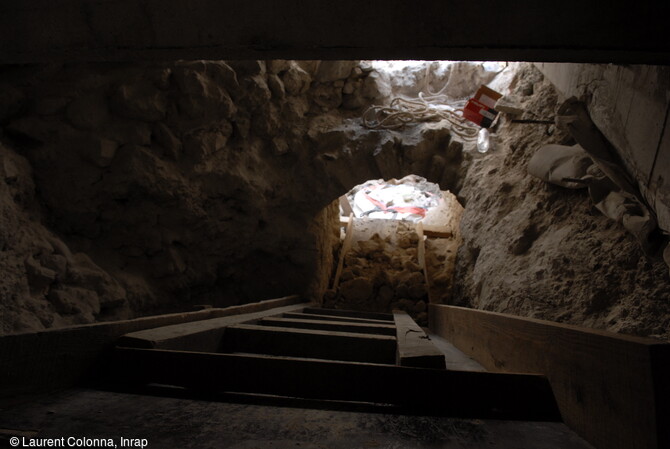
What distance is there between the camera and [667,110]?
1549 mm

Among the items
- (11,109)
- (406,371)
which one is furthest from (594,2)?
(11,109)

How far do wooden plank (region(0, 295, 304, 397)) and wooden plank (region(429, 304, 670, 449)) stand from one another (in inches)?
81.6

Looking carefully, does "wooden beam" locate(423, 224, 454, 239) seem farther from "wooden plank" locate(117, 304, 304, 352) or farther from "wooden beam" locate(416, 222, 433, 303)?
"wooden plank" locate(117, 304, 304, 352)

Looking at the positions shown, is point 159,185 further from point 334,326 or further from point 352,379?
point 352,379

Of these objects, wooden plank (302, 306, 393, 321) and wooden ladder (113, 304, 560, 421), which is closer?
wooden ladder (113, 304, 560, 421)

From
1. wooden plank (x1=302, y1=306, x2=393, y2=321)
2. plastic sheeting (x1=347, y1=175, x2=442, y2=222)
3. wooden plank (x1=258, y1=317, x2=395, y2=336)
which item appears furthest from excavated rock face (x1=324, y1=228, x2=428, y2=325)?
plastic sheeting (x1=347, y1=175, x2=442, y2=222)

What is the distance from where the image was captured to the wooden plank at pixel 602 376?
1124mm

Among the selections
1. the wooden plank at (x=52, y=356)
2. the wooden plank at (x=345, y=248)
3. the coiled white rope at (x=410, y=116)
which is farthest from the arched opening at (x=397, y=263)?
the wooden plank at (x=52, y=356)

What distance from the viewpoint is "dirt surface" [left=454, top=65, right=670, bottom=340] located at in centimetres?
194

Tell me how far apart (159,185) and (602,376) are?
3.80 meters

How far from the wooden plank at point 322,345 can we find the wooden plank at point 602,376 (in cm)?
73

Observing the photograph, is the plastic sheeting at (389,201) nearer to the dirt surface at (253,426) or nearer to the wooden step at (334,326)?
the wooden step at (334,326)

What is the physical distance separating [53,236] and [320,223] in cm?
313

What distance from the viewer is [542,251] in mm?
2859
